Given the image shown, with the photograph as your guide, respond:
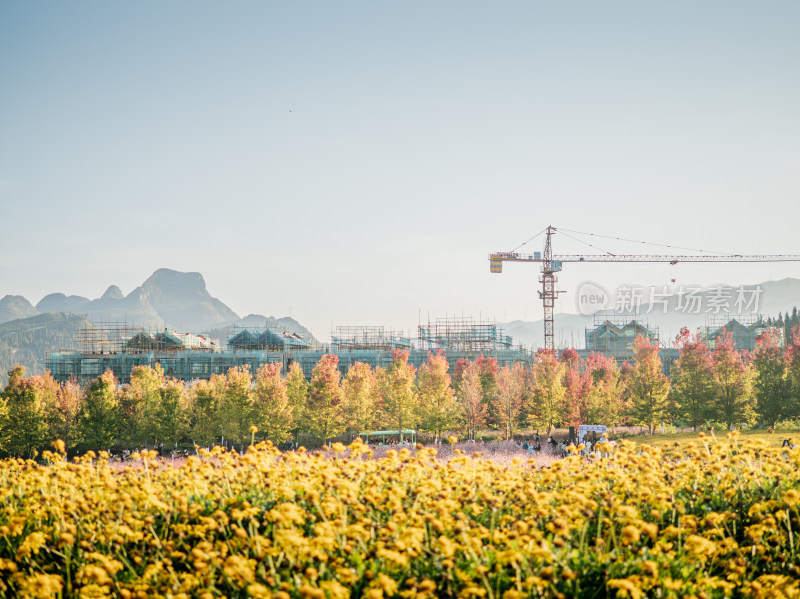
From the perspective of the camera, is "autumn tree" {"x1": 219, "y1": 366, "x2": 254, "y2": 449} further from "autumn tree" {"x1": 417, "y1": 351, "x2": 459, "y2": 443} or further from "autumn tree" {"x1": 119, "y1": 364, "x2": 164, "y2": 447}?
"autumn tree" {"x1": 417, "y1": 351, "x2": 459, "y2": 443}

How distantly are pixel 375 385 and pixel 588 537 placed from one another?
35168 mm

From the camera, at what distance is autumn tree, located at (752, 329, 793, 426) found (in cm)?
3488

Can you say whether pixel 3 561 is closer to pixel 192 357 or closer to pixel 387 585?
pixel 387 585

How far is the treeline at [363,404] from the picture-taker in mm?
34688

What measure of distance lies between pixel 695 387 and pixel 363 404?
69.0ft

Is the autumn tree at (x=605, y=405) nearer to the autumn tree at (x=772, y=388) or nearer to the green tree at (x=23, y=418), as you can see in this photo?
the autumn tree at (x=772, y=388)

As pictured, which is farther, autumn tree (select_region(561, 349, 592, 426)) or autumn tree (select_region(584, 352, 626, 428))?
autumn tree (select_region(584, 352, 626, 428))

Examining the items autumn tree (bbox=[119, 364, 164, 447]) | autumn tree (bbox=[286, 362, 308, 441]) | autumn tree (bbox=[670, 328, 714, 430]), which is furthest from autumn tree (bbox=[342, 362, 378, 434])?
autumn tree (bbox=[670, 328, 714, 430])

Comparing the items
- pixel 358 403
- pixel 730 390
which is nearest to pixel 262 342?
pixel 358 403


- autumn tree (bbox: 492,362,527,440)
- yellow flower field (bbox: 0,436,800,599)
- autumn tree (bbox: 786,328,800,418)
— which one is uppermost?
yellow flower field (bbox: 0,436,800,599)

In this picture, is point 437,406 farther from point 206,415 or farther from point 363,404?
point 206,415

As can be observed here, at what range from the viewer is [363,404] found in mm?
36062

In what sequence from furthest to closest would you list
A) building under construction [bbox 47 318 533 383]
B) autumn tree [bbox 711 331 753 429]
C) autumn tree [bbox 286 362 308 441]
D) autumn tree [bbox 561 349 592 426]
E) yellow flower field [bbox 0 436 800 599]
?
building under construction [bbox 47 318 533 383] < autumn tree [bbox 286 362 308 441] < autumn tree [bbox 711 331 753 429] < autumn tree [bbox 561 349 592 426] < yellow flower field [bbox 0 436 800 599]

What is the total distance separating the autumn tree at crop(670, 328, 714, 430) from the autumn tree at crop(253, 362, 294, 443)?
24000 mm
